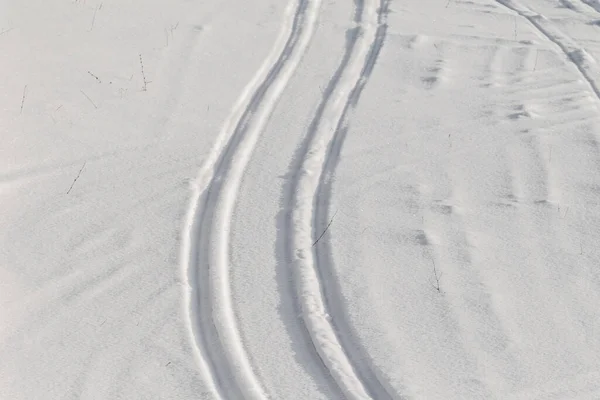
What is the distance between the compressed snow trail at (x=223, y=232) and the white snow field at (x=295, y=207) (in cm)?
2

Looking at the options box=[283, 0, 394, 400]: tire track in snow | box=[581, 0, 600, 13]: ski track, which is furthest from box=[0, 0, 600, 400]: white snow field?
box=[581, 0, 600, 13]: ski track

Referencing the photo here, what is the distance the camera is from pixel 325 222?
5.50m

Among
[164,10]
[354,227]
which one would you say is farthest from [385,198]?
[164,10]

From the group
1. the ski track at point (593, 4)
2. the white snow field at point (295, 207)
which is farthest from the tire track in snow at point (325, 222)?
the ski track at point (593, 4)

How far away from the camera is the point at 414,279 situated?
4.93 meters

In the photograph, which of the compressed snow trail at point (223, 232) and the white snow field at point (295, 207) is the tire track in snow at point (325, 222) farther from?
the compressed snow trail at point (223, 232)

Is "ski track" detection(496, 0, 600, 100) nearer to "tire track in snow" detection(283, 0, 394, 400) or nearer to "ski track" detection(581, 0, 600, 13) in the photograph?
"ski track" detection(581, 0, 600, 13)

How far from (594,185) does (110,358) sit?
3.16 meters

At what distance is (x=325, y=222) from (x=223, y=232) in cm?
57

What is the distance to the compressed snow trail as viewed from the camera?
418 cm

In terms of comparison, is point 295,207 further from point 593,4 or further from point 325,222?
point 593,4

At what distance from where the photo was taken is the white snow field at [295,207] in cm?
424

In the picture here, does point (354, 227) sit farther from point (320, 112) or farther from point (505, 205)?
point (320, 112)

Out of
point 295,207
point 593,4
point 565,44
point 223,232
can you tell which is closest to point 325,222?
point 295,207
